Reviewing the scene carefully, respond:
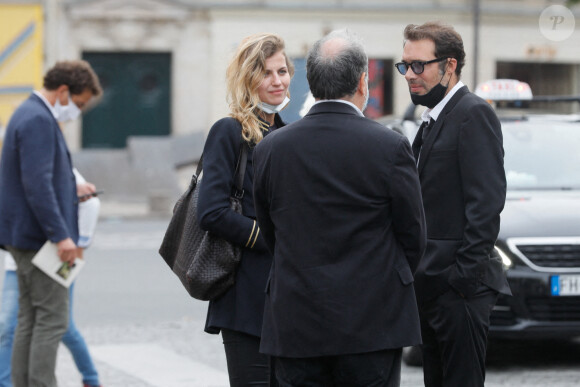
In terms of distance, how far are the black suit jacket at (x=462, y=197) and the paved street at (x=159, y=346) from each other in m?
2.60

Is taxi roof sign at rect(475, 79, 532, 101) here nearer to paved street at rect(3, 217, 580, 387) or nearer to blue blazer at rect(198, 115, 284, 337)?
paved street at rect(3, 217, 580, 387)

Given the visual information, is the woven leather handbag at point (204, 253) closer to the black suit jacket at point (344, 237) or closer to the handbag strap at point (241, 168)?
the handbag strap at point (241, 168)

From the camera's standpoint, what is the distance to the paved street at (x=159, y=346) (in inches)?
283

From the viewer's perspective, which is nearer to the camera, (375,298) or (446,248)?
(375,298)

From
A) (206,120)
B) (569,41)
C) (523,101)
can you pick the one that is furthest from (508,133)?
(569,41)

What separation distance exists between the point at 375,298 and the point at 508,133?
509cm

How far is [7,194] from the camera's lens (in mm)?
5578

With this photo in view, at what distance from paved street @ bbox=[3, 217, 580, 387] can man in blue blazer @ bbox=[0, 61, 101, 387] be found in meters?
1.37

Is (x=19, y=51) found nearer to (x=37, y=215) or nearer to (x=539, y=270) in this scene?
(x=539, y=270)

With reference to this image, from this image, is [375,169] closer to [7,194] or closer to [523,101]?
[7,194]

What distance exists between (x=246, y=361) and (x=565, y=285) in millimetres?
3288

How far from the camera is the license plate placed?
6.91 meters

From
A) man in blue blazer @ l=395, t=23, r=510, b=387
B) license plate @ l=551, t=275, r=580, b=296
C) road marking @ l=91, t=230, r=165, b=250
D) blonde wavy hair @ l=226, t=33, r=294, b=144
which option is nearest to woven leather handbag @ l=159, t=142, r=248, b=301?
blonde wavy hair @ l=226, t=33, r=294, b=144

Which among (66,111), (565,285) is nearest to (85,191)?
(66,111)
